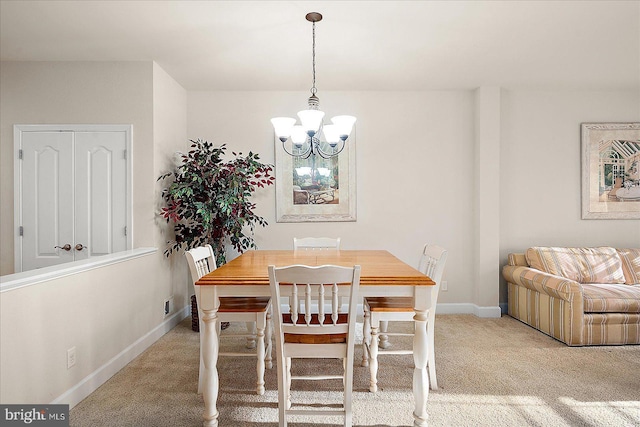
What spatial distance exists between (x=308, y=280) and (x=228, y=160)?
3.00 metres

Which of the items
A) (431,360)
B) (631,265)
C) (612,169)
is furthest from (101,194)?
(612,169)

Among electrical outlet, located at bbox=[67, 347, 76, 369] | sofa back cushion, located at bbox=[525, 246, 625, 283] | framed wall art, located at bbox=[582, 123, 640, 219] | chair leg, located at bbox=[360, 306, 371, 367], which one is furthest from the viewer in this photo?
framed wall art, located at bbox=[582, 123, 640, 219]

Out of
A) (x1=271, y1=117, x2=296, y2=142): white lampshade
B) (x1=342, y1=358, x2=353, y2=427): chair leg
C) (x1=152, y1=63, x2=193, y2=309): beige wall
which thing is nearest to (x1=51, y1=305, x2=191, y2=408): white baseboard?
(x1=152, y1=63, x2=193, y2=309): beige wall

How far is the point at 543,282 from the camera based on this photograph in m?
3.78

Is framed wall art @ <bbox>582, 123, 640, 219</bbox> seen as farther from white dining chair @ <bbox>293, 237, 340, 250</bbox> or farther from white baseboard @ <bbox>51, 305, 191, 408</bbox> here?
white baseboard @ <bbox>51, 305, 191, 408</bbox>

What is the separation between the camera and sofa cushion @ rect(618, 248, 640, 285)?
412cm

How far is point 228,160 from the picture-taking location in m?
4.63

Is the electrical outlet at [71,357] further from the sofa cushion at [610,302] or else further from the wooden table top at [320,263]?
the sofa cushion at [610,302]

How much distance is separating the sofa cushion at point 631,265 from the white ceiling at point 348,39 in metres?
1.84

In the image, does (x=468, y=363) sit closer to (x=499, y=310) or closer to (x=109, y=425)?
(x=499, y=310)

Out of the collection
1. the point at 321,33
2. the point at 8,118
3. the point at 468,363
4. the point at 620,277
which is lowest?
the point at 468,363

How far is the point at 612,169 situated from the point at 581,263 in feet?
4.26

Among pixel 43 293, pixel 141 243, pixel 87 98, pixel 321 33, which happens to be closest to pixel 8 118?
pixel 87 98

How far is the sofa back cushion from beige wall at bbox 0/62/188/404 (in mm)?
3845
